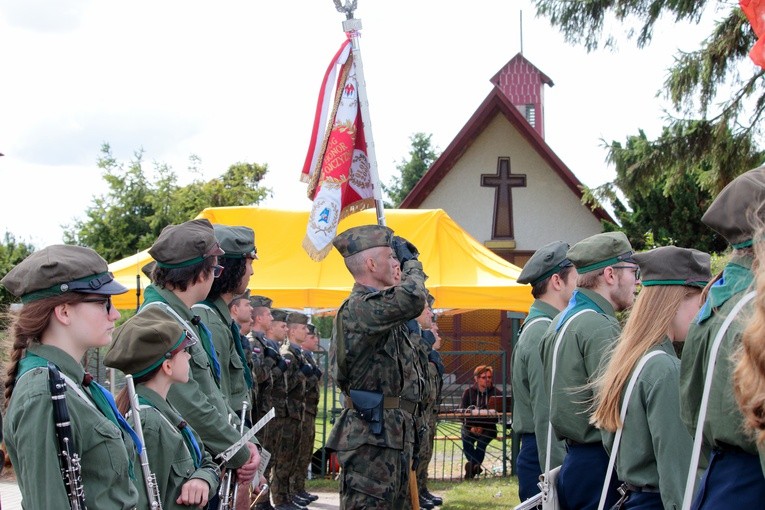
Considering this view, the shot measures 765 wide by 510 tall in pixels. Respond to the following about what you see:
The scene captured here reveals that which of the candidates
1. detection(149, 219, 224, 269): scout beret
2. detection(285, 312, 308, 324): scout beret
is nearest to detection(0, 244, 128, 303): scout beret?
detection(149, 219, 224, 269): scout beret

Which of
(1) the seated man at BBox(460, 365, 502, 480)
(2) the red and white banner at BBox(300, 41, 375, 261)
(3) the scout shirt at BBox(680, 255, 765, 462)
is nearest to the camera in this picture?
(3) the scout shirt at BBox(680, 255, 765, 462)

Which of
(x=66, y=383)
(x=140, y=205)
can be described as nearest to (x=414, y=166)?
(x=140, y=205)

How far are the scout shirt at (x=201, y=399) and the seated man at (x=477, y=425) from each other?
9551 millimetres

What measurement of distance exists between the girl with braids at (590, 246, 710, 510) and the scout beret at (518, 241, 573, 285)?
8.39 ft

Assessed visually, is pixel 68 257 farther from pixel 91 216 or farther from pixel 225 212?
pixel 91 216

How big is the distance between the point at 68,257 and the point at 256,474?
7.77 ft

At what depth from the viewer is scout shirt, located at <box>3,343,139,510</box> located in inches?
138

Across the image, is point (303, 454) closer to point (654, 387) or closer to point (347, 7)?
point (347, 7)

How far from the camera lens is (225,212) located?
48.7 feet

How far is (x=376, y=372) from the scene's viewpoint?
6152mm

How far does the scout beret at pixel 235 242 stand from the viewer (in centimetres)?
630

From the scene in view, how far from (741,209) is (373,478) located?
3.49m

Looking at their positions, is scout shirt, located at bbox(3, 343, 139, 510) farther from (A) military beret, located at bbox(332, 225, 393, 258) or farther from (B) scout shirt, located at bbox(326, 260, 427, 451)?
(A) military beret, located at bbox(332, 225, 393, 258)

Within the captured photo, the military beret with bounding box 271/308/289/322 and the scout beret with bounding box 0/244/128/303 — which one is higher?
the military beret with bounding box 271/308/289/322
